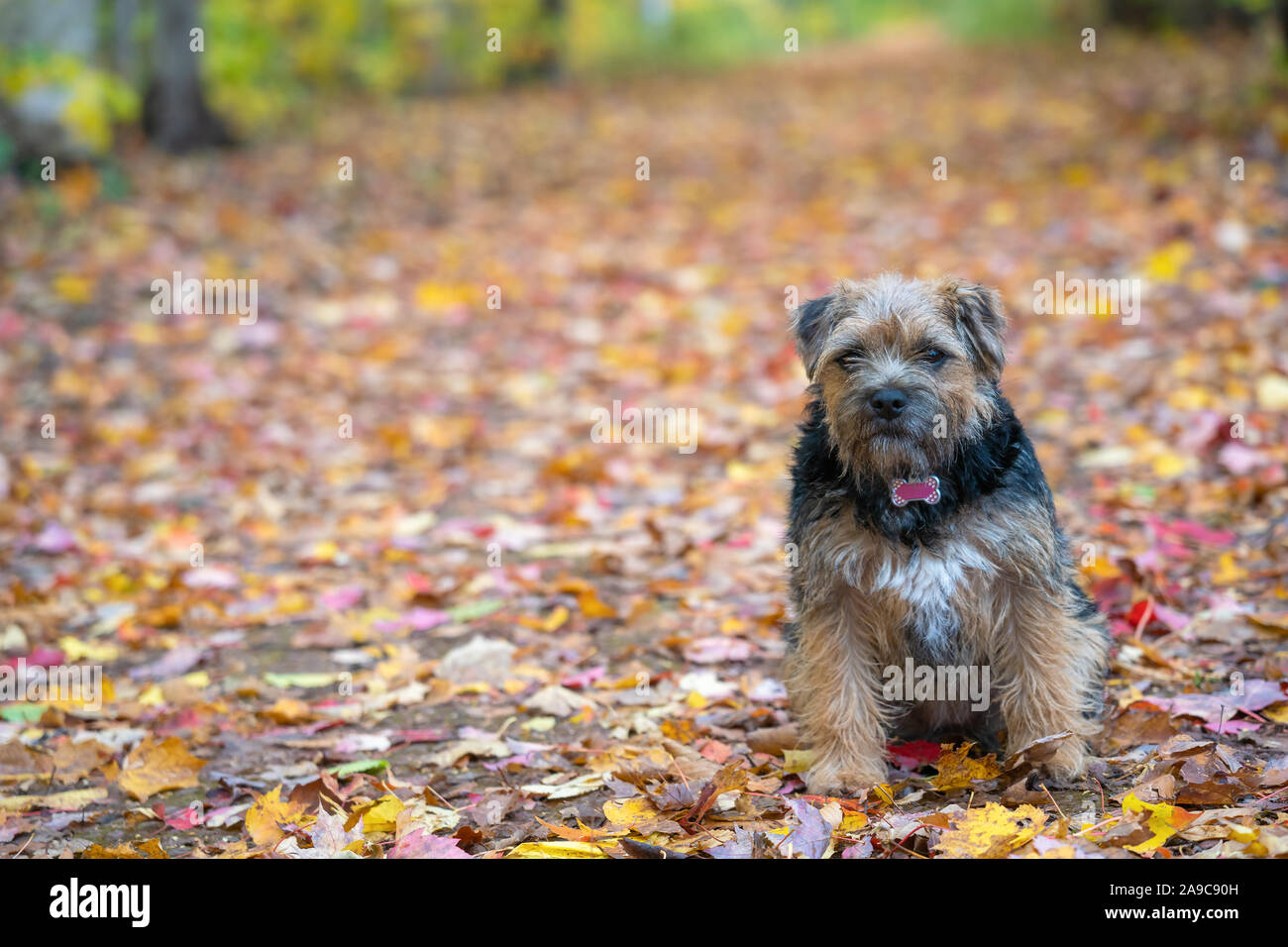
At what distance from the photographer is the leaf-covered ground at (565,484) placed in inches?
177

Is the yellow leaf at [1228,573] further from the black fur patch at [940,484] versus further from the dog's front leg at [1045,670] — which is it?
the black fur patch at [940,484]

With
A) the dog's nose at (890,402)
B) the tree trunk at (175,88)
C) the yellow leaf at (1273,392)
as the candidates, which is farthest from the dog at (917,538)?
the tree trunk at (175,88)

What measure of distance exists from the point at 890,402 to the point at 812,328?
1.94 feet

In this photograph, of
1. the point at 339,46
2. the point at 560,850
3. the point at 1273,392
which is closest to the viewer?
the point at 560,850

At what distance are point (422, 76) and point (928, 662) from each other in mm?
24983

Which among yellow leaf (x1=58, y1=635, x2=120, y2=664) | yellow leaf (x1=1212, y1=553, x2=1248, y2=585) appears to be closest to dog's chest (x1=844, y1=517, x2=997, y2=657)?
yellow leaf (x1=1212, y1=553, x2=1248, y2=585)

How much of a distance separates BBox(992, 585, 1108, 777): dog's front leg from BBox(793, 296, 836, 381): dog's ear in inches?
42.9

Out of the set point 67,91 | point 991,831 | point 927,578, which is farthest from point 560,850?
point 67,91

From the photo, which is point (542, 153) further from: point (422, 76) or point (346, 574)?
point (346, 574)

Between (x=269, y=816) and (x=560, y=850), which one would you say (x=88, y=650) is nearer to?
(x=269, y=816)

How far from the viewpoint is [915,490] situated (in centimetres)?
419

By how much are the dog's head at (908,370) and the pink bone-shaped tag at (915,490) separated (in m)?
0.04
